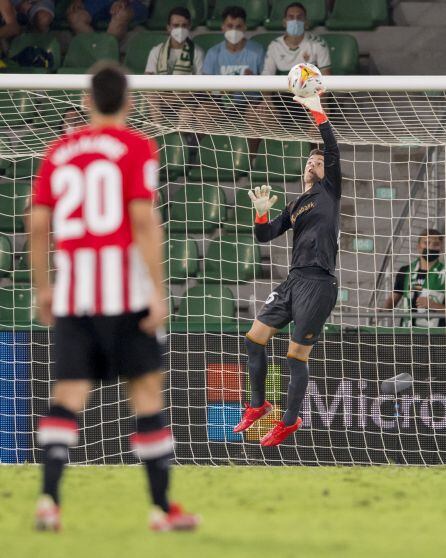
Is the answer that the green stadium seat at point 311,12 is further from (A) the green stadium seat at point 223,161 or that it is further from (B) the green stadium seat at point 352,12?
(A) the green stadium seat at point 223,161

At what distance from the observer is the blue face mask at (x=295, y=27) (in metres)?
12.6

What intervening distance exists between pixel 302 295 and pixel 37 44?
6.58 meters

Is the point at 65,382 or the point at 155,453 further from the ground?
the point at 65,382

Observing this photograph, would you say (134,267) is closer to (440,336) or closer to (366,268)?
(440,336)

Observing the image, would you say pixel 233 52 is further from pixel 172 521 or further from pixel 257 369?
pixel 172 521

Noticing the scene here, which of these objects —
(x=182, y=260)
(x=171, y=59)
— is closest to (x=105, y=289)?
(x=182, y=260)

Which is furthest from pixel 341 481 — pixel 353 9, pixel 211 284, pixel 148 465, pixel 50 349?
pixel 353 9

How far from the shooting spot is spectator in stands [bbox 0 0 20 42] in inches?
525

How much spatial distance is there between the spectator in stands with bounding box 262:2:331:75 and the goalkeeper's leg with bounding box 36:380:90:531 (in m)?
8.27

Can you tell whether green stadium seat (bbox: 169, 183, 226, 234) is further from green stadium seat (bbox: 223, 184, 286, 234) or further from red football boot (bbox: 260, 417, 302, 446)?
red football boot (bbox: 260, 417, 302, 446)

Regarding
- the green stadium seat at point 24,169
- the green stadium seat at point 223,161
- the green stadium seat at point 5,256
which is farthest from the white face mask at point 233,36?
the green stadium seat at point 5,256

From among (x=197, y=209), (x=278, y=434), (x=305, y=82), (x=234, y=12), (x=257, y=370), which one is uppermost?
(x=234, y=12)

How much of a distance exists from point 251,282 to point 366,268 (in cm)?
138

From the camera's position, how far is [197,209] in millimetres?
11719
